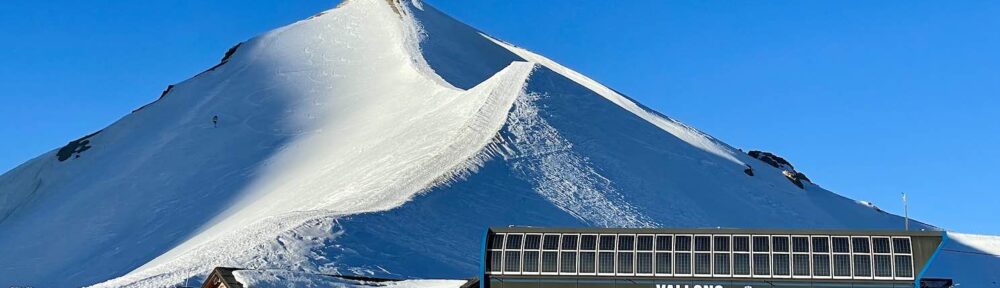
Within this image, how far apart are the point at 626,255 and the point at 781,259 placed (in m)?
4.63

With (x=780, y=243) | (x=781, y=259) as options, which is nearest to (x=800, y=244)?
(x=780, y=243)

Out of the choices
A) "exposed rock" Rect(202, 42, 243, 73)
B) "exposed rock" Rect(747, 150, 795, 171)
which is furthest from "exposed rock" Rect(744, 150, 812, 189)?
"exposed rock" Rect(202, 42, 243, 73)

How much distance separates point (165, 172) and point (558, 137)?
29.8 metres

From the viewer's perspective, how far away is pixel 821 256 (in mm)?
46781

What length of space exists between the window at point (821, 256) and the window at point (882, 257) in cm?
137

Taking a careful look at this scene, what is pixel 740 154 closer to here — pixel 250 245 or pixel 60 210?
pixel 60 210

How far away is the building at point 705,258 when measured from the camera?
46.6 m

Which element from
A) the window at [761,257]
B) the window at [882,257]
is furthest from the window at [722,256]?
the window at [882,257]

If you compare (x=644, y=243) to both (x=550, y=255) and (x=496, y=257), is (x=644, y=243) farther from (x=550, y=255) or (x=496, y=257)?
(x=496, y=257)

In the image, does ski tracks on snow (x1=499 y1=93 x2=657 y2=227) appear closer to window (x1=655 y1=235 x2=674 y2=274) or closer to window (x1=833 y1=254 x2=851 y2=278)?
Result: window (x1=655 y1=235 x2=674 y2=274)

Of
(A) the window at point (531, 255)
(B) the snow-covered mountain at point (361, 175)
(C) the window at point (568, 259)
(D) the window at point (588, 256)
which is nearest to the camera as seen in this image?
(D) the window at point (588, 256)

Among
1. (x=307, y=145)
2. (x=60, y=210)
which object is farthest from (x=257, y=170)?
(x=60, y=210)

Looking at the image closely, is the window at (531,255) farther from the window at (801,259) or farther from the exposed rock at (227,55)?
the exposed rock at (227,55)

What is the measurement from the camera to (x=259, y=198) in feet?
319
